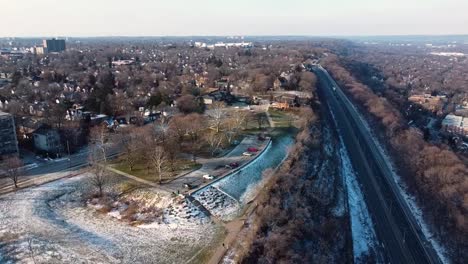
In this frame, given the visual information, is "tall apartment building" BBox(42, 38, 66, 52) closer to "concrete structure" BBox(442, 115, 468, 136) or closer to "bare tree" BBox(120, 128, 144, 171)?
"bare tree" BBox(120, 128, 144, 171)

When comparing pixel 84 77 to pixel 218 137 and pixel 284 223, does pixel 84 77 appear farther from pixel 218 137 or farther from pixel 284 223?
pixel 284 223

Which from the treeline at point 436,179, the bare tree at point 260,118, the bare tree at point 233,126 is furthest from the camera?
the bare tree at point 260,118

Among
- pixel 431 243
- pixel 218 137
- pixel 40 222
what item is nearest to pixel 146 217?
pixel 40 222

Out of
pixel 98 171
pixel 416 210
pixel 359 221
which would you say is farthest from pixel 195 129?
pixel 416 210

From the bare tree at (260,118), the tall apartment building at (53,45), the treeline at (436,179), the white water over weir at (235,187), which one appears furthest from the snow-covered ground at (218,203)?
the tall apartment building at (53,45)

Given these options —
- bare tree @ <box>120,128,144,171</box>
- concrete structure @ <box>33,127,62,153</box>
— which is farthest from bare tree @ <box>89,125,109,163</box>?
concrete structure @ <box>33,127,62,153</box>

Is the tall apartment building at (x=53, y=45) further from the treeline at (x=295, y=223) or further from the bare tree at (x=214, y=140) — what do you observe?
the treeline at (x=295, y=223)
